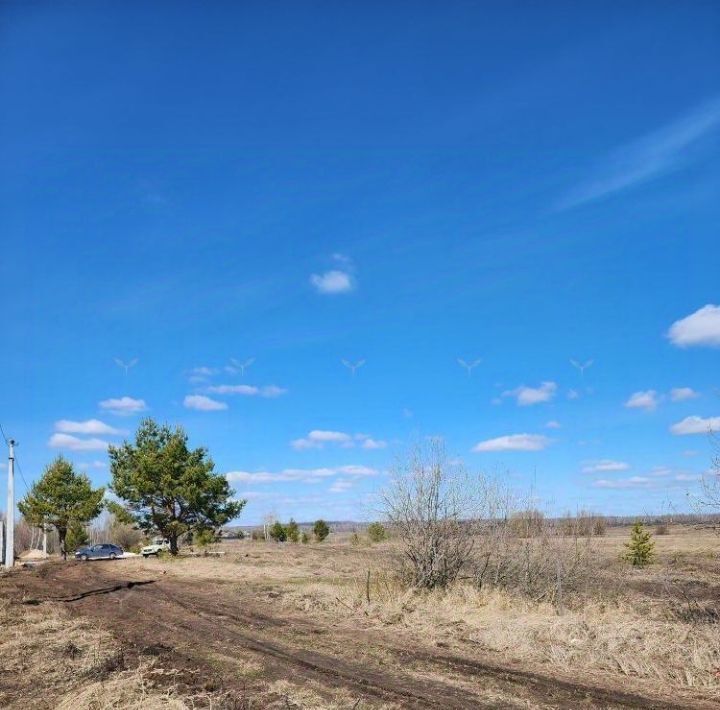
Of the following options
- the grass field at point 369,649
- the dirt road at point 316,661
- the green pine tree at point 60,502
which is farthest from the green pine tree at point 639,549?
the green pine tree at point 60,502

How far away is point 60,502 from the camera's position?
47.7m

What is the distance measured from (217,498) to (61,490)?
53.6ft

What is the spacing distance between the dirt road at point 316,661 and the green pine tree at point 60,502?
1347 inches

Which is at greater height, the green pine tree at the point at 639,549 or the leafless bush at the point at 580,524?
the leafless bush at the point at 580,524

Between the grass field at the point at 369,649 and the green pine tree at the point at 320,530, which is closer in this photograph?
the grass field at the point at 369,649

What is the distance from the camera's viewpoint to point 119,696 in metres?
7.45

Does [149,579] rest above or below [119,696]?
below

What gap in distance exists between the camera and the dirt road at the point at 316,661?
311 inches

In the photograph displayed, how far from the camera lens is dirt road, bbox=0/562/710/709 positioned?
790cm

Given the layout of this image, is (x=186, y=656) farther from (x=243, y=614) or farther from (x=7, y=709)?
(x=243, y=614)

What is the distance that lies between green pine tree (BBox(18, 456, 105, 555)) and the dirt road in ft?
112

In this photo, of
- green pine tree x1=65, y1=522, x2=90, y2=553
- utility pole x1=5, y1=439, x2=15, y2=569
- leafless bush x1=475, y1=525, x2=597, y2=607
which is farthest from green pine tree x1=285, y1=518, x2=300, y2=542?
leafless bush x1=475, y1=525, x2=597, y2=607

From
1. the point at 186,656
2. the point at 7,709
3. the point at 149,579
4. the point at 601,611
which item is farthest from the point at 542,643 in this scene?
the point at 149,579

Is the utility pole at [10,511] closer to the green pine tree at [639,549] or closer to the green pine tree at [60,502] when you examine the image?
the green pine tree at [60,502]
